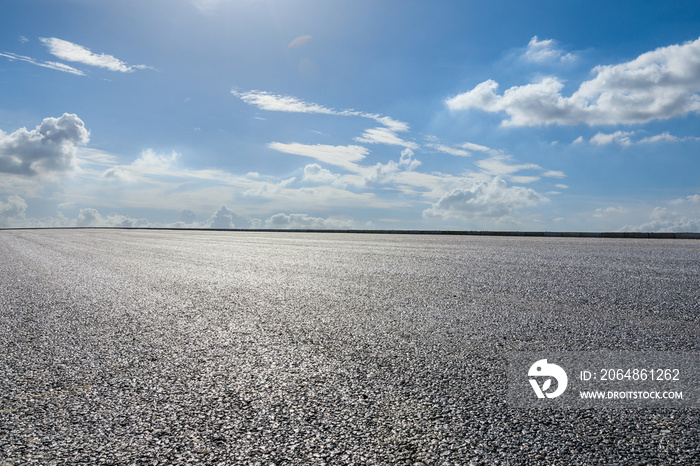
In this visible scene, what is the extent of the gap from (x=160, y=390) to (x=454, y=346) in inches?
71.3

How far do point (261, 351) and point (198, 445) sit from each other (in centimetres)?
132

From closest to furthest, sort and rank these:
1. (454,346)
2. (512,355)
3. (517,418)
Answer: (517,418) → (512,355) → (454,346)

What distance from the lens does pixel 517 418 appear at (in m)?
2.09

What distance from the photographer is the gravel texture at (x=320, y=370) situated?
Result: 1837 mm

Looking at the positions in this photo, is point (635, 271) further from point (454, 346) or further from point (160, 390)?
point (160, 390)

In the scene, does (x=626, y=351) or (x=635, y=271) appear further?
(x=635, y=271)

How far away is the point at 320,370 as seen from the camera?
2736mm

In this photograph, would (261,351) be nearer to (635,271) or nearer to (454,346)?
(454,346)

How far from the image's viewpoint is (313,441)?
73.5 inches

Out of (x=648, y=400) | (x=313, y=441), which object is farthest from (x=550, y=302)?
(x=313, y=441)

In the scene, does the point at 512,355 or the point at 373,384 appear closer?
the point at 373,384

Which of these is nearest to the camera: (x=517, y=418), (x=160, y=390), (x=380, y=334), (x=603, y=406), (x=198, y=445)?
(x=198, y=445)

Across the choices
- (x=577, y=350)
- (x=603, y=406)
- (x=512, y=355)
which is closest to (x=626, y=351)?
(x=577, y=350)

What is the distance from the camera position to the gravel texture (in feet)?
6.03
